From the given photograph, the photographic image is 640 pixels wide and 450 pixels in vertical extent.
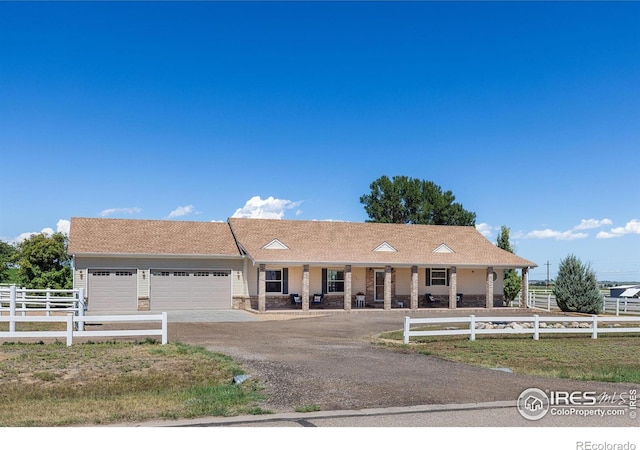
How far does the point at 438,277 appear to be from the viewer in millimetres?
→ 36812

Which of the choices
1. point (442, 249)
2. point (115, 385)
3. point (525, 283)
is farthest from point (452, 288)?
point (115, 385)

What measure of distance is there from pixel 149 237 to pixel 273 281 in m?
7.19

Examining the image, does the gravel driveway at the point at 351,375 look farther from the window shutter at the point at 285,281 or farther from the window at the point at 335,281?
the window at the point at 335,281

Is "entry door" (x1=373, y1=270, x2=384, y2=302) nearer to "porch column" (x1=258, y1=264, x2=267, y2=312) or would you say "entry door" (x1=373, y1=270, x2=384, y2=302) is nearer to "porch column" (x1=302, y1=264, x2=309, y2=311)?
"porch column" (x1=302, y1=264, x2=309, y2=311)

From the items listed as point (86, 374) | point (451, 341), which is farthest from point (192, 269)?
point (86, 374)

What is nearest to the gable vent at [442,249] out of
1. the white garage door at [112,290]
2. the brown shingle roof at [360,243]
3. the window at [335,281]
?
the brown shingle roof at [360,243]

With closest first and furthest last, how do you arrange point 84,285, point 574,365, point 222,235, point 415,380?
point 415,380 → point 574,365 → point 84,285 → point 222,235

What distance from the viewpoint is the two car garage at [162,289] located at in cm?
3080

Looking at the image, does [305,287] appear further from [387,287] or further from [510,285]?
[510,285]

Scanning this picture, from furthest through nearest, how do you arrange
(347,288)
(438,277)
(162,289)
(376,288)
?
(438,277)
(376,288)
(347,288)
(162,289)

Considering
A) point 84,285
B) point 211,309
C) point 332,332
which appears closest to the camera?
point 332,332
